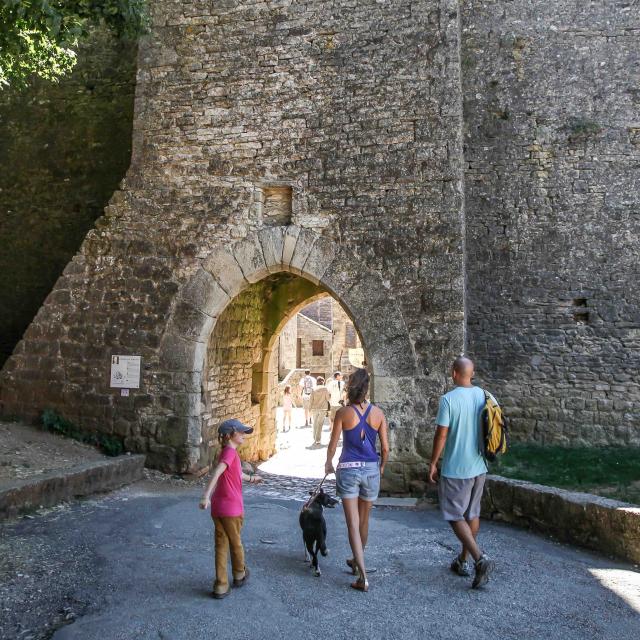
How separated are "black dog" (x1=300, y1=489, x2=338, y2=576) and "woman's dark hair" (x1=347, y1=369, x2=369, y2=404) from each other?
700 mm

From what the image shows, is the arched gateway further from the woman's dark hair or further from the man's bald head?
the woman's dark hair

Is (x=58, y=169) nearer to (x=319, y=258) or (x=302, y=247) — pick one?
(x=302, y=247)

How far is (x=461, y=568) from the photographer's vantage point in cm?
398

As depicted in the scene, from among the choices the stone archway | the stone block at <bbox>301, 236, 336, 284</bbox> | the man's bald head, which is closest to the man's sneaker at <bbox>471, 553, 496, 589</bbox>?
the man's bald head

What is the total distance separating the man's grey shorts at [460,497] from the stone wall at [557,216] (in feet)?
18.8

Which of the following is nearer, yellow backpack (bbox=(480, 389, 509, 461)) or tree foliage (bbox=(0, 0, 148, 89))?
yellow backpack (bbox=(480, 389, 509, 461))

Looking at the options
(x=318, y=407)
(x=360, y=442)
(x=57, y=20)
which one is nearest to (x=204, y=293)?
(x=57, y=20)

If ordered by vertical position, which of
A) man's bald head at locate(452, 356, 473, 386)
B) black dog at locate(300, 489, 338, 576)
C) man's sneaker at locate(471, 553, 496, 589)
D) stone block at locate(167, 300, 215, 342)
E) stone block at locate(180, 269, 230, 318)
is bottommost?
man's sneaker at locate(471, 553, 496, 589)

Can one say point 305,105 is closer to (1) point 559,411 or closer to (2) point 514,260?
(2) point 514,260

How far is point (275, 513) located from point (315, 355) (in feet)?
80.9

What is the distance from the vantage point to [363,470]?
12.4ft

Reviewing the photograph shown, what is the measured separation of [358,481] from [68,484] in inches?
123

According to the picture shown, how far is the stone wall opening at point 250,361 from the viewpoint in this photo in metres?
7.68

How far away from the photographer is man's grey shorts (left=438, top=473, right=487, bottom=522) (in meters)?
3.80
